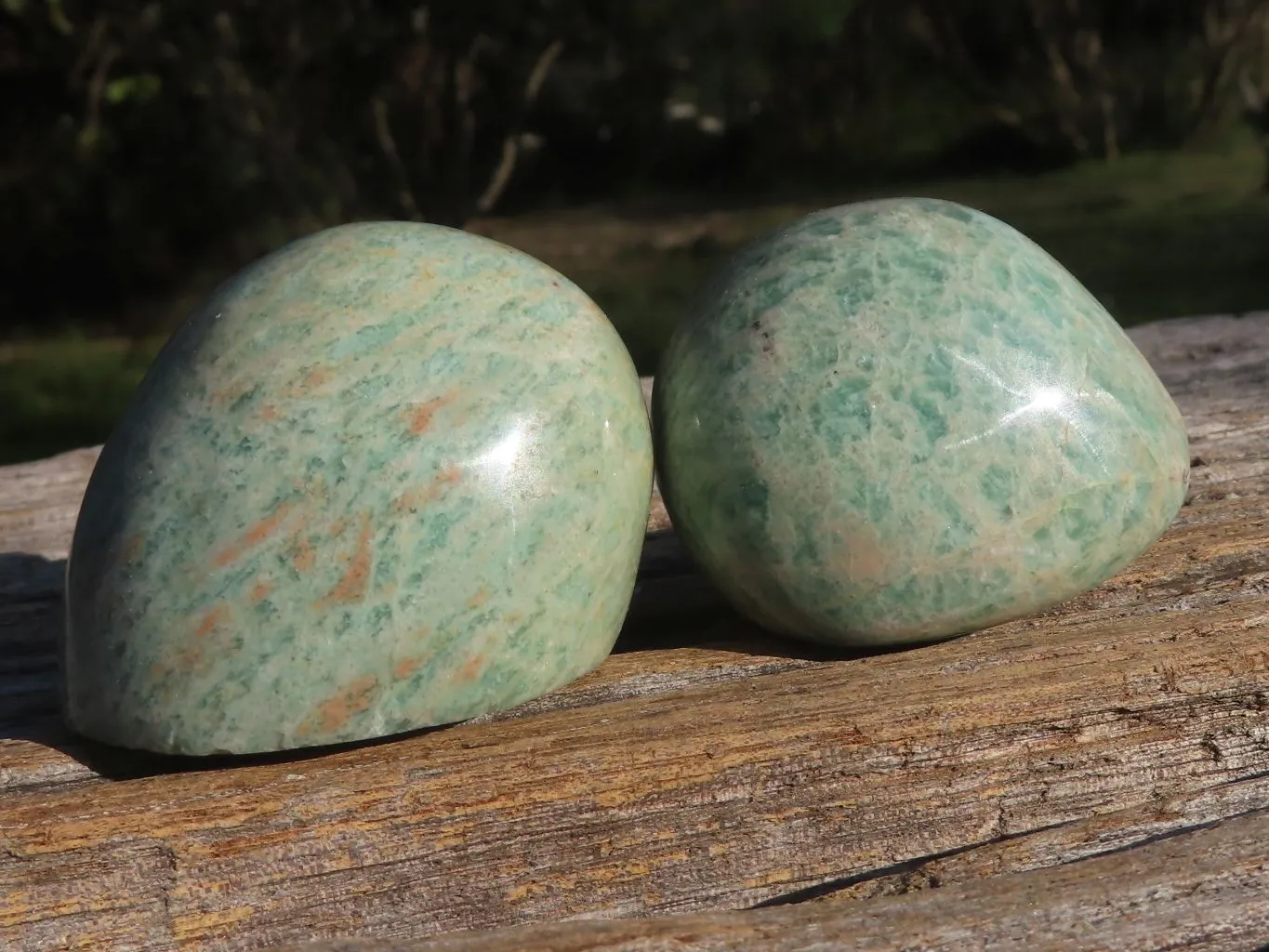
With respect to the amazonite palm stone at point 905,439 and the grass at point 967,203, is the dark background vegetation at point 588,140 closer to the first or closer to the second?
the grass at point 967,203

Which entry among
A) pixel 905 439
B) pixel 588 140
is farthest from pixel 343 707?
pixel 588 140

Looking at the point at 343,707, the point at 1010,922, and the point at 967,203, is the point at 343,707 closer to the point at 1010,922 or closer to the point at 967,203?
the point at 1010,922

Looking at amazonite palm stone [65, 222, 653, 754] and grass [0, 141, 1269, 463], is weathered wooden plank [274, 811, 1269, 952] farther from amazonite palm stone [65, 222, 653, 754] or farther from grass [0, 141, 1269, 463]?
grass [0, 141, 1269, 463]

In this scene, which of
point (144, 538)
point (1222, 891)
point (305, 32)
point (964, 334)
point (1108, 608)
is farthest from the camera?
point (305, 32)

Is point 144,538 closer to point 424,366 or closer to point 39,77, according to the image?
point 424,366

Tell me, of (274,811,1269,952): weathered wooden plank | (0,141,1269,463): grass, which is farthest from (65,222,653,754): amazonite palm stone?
(0,141,1269,463): grass

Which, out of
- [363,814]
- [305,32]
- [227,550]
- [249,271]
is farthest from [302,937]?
[305,32]
